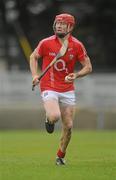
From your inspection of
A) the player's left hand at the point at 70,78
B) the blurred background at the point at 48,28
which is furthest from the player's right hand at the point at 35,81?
the blurred background at the point at 48,28

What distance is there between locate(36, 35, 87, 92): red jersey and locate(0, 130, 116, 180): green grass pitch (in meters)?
1.34

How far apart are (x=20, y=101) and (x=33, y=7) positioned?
1161cm

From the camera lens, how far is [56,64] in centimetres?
1602

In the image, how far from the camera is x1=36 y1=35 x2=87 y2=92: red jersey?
1603 centimetres

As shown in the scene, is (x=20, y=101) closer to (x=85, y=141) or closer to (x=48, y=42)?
(x=85, y=141)

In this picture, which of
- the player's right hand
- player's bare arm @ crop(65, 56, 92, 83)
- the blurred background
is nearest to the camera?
the player's right hand

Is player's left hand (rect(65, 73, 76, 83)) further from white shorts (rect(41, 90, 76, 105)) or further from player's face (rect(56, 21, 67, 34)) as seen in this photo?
player's face (rect(56, 21, 67, 34))

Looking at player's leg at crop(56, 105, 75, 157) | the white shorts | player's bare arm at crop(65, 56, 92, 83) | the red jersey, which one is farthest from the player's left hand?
player's leg at crop(56, 105, 75, 157)

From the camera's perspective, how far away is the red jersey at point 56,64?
1603 centimetres

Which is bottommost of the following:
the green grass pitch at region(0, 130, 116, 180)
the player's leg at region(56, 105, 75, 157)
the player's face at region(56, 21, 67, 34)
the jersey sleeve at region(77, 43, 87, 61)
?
the green grass pitch at region(0, 130, 116, 180)

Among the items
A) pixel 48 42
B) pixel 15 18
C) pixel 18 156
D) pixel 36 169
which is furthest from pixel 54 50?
pixel 15 18

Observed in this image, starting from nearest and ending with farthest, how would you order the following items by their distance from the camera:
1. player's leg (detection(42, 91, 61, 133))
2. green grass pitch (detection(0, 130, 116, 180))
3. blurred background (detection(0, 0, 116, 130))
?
green grass pitch (detection(0, 130, 116, 180)) < player's leg (detection(42, 91, 61, 133)) < blurred background (detection(0, 0, 116, 130))

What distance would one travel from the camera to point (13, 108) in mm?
32719

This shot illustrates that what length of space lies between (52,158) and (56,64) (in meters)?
2.74
